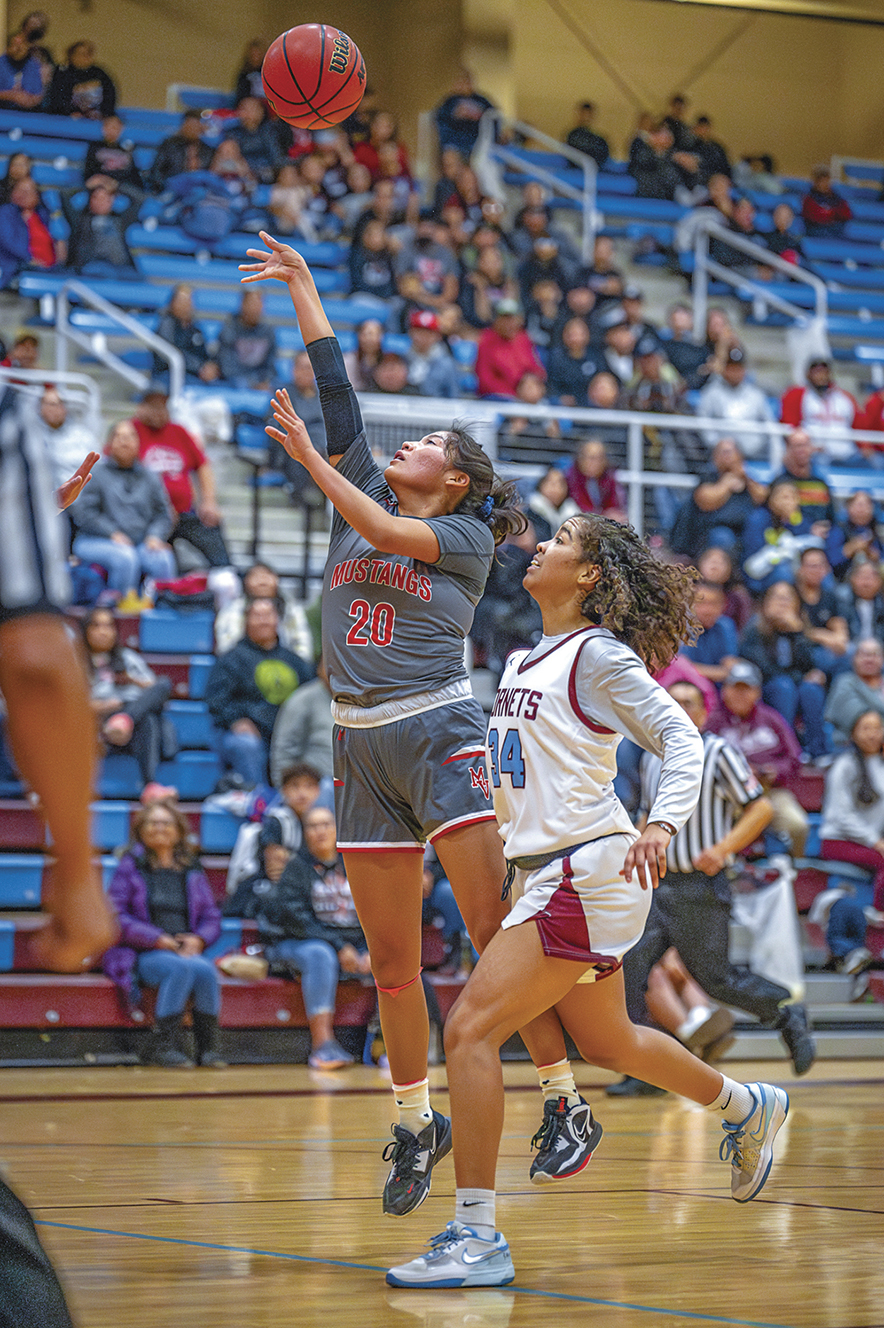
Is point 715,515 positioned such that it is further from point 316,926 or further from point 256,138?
point 256,138

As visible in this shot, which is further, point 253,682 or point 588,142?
point 588,142

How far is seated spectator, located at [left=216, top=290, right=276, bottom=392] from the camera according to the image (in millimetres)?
12465

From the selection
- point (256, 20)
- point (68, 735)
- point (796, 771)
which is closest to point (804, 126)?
point (256, 20)

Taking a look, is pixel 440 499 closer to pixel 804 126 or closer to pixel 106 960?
pixel 106 960

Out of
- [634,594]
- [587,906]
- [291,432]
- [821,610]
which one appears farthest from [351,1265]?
[821,610]

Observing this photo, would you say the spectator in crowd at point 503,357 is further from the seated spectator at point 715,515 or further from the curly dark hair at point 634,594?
the curly dark hair at point 634,594

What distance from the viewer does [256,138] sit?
1459 cm

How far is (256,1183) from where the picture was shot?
4652 mm

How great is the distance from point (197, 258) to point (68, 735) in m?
13.1

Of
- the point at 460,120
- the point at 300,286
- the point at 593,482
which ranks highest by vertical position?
the point at 460,120

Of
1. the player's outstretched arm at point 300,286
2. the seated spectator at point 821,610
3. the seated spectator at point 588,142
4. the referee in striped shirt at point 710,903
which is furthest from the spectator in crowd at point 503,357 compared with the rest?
the player's outstretched arm at point 300,286

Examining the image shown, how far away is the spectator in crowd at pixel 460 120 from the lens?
626 inches

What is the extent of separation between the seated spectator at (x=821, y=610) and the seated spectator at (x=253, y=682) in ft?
12.4

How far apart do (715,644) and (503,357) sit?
343 centimetres
